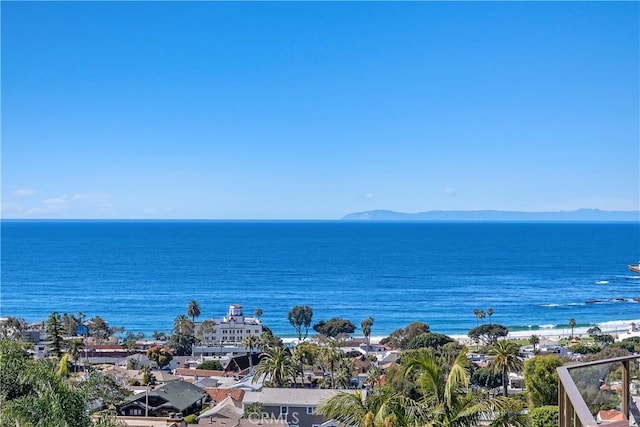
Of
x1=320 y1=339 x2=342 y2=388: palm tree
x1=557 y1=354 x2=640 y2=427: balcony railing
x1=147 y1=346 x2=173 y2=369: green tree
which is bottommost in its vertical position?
x1=147 y1=346 x2=173 y2=369: green tree

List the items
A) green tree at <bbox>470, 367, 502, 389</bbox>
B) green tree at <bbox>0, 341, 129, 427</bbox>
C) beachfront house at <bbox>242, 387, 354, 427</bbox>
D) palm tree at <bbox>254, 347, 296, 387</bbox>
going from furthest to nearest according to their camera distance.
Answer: green tree at <bbox>470, 367, 502, 389</bbox>, palm tree at <bbox>254, 347, 296, 387</bbox>, beachfront house at <bbox>242, 387, 354, 427</bbox>, green tree at <bbox>0, 341, 129, 427</bbox>

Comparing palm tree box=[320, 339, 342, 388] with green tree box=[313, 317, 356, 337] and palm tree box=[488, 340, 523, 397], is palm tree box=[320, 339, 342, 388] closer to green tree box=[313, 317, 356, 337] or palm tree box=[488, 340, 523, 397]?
palm tree box=[488, 340, 523, 397]

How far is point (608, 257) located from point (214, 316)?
363 ft

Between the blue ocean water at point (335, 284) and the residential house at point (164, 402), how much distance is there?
3672cm

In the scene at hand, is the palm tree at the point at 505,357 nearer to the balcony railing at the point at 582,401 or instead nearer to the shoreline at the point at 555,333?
the shoreline at the point at 555,333

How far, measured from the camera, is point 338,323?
2645 inches

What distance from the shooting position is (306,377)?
4306 centimetres

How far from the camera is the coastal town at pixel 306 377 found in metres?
7.36

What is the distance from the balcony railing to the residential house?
1198 inches

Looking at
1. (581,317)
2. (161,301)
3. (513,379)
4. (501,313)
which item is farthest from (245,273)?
(513,379)

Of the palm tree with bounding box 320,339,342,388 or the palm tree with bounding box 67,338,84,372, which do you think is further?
the palm tree with bounding box 67,338,84,372

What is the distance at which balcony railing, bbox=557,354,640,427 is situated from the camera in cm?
263

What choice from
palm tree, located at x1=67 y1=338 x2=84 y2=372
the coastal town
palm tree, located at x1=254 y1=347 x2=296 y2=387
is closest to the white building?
the coastal town

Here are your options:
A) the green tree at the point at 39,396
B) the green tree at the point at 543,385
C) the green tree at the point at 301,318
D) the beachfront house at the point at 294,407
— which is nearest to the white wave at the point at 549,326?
the green tree at the point at 301,318
